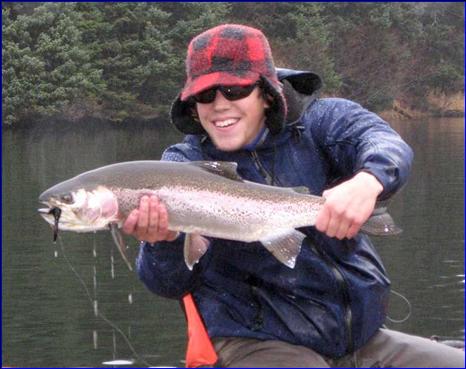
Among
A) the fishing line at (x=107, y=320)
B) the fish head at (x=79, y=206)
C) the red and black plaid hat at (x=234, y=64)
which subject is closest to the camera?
the fish head at (x=79, y=206)

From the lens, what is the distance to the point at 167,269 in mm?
4711

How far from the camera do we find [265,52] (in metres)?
4.84

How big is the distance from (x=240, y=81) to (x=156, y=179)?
2.00ft

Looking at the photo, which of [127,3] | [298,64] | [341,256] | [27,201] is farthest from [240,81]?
[298,64]

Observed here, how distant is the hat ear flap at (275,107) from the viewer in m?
4.77

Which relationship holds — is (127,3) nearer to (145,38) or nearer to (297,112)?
(145,38)

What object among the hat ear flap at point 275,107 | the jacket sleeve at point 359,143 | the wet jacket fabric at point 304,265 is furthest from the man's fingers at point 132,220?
the jacket sleeve at point 359,143

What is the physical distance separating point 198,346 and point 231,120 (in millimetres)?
1040

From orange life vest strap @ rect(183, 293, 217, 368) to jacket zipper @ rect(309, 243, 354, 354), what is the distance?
0.60m

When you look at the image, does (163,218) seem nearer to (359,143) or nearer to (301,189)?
(301,189)

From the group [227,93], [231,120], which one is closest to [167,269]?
[231,120]

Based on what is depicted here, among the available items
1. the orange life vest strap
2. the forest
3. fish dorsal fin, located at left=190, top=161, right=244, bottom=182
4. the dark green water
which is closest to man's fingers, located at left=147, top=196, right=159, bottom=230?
fish dorsal fin, located at left=190, top=161, right=244, bottom=182

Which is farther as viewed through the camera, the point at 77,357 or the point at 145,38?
the point at 145,38

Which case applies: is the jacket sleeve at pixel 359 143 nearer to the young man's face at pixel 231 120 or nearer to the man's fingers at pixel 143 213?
the young man's face at pixel 231 120
